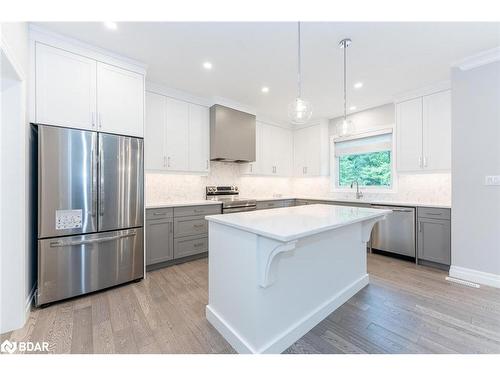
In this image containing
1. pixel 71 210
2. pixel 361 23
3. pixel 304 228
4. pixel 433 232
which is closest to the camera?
pixel 304 228

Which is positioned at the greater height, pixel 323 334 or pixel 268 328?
pixel 268 328

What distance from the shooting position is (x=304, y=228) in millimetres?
1341

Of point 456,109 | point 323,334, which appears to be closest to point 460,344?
point 323,334

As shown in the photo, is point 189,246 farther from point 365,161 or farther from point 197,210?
point 365,161

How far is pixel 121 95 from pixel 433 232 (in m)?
4.50

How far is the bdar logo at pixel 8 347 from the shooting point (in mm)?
1519

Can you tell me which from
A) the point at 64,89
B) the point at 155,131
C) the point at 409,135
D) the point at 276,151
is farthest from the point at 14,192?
the point at 409,135

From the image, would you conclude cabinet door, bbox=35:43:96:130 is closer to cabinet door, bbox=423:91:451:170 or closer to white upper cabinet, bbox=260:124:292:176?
white upper cabinet, bbox=260:124:292:176

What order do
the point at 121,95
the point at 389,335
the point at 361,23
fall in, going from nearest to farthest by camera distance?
the point at 389,335 < the point at 361,23 < the point at 121,95

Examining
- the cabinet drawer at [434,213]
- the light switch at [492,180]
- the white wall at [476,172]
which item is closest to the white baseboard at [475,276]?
the white wall at [476,172]

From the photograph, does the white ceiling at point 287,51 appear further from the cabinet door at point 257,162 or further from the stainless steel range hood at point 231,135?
the cabinet door at point 257,162

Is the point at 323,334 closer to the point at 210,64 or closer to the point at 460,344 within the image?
the point at 460,344

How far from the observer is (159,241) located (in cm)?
302

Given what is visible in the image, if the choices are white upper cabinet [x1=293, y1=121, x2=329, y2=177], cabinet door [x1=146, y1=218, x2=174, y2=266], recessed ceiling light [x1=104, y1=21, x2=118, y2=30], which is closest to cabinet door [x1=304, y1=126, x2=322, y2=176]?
white upper cabinet [x1=293, y1=121, x2=329, y2=177]
